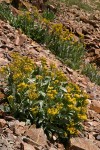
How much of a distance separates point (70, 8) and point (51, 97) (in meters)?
10.5

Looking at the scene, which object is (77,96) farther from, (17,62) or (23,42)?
(23,42)

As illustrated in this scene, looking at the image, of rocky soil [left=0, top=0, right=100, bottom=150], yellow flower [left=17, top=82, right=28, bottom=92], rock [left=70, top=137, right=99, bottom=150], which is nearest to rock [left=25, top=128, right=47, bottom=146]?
rocky soil [left=0, top=0, right=100, bottom=150]

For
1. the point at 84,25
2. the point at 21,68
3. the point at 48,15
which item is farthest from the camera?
the point at 84,25

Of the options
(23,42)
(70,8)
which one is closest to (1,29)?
(23,42)

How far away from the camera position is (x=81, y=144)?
18.9ft

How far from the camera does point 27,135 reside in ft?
18.2

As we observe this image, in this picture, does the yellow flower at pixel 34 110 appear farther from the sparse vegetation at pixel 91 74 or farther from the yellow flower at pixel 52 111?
the sparse vegetation at pixel 91 74

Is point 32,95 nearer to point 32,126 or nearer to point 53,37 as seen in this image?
A: point 32,126

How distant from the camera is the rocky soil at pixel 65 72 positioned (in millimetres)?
5477

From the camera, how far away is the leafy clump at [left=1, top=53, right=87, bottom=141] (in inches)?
228

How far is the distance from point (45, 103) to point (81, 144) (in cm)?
77

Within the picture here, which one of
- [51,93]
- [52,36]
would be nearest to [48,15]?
[52,36]

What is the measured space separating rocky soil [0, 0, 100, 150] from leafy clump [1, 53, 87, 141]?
17 centimetres

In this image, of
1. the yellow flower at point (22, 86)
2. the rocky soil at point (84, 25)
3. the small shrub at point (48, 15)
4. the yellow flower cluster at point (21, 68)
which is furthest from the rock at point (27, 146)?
the small shrub at point (48, 15)
